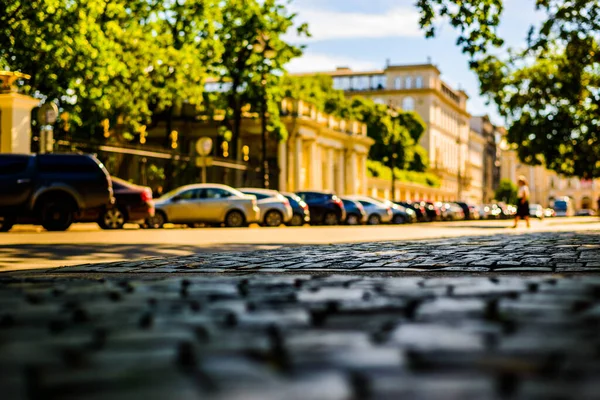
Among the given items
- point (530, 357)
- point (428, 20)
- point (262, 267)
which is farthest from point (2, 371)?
point (428, 20)

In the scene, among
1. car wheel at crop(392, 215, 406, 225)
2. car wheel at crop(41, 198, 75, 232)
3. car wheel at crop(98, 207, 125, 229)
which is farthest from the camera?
car wheel at crop(392, 215, 406, 225)

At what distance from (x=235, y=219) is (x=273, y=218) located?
287cm

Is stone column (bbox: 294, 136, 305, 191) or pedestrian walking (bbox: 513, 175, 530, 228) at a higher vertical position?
stone column (bbox: 294, 136, 305, 191)

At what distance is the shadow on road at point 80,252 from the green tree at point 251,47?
2998cm

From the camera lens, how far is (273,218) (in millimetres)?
36438

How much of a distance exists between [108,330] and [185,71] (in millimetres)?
38971

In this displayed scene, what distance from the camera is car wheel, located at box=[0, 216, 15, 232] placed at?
24.4 meters

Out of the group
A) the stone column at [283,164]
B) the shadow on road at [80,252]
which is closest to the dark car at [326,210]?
the stone column at [283,164]

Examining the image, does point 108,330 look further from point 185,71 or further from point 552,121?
point 552,121

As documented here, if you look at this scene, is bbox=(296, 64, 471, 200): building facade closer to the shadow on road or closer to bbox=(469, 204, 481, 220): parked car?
bbox=(469, 204, 481, 220): parked car

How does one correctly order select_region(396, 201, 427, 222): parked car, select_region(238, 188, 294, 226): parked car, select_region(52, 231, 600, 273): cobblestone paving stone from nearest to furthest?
select_region(52, 231, 600, 273): cobblestone paving stone → select_region(238, 188, 294, 226): parked car → select_region(396, 201, 427, 222): parked car

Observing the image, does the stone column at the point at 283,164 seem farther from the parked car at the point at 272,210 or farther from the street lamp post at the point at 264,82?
the parked car at the point at 272,210

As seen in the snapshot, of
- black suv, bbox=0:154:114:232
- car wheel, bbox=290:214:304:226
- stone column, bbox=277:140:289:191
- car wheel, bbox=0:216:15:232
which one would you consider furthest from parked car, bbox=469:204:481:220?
car wheel, bbox=0:216:15:232

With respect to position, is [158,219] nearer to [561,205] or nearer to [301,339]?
[301,339]
